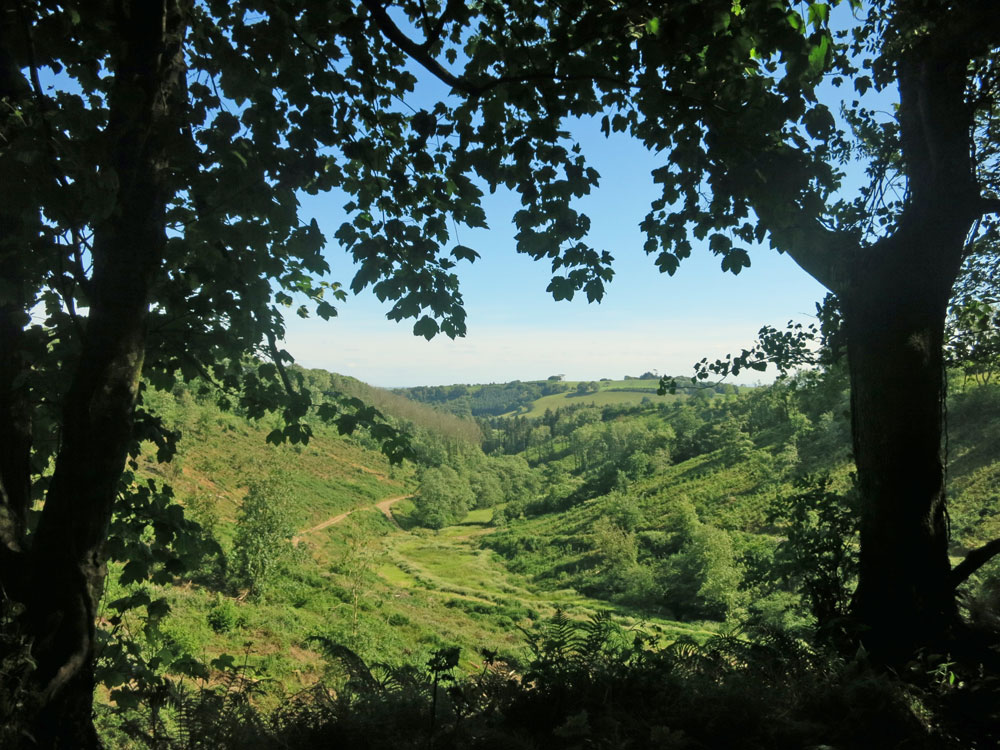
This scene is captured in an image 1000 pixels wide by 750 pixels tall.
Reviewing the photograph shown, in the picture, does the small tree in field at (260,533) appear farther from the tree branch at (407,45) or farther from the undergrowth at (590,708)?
the tree branch at (407,45)

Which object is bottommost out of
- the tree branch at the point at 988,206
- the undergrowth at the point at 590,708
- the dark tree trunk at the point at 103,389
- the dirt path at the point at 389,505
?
the dirt path at the point at 389,505

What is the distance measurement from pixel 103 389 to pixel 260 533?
97.1ft

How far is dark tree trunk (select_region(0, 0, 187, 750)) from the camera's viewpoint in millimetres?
2281

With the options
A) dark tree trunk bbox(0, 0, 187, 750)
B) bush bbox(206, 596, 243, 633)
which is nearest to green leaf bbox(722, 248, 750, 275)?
dark tree trunk bbox(0, 0, 187, 750)

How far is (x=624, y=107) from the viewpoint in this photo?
3.62 metres

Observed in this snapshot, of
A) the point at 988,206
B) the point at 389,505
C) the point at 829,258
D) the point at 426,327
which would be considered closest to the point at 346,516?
the point at 389,505

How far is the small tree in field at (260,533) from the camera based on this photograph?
92.2 ft

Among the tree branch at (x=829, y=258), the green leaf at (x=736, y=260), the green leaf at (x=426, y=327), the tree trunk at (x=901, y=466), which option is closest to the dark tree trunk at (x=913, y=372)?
the tree trunk at (x=901, y=466)

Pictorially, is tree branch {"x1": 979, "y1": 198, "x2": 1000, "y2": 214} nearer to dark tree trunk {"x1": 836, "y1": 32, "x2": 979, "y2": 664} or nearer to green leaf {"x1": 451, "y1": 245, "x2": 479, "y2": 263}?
dark tree trunk {"x1": 836, "y1": 32, "x2": 979, "y2": 664}

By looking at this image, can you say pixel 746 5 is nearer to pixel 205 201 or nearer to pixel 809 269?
pixel 809 269

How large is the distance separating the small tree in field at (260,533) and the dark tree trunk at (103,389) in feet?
92.3

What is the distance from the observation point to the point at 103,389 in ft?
7.88

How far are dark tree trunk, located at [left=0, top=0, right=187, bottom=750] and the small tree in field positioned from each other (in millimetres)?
28126

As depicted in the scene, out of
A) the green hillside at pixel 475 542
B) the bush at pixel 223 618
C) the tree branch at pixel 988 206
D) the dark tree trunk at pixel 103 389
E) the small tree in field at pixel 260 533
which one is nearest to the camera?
the dark tree trunk at pixel 103 389
